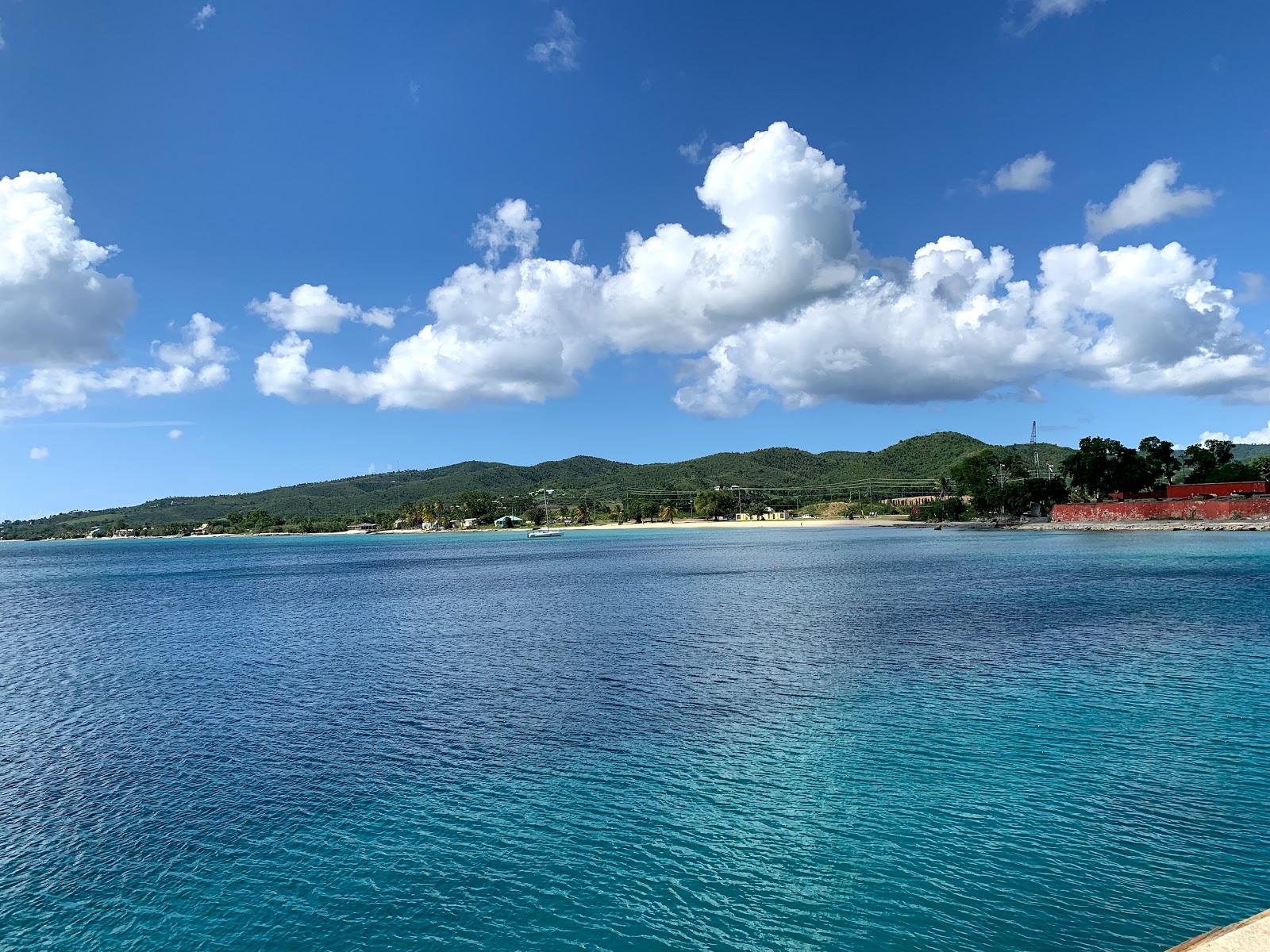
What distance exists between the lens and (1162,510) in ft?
491

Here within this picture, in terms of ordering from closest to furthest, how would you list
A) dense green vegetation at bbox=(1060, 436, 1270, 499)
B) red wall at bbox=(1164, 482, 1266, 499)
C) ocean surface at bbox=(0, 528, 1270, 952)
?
ocean surface at bbox=(0, 528, 1270, 952) → red wall at bbox=(1164, 482, 1266, 499) → dense green vegetation at bbox=(1060, 436, 1270, 499)

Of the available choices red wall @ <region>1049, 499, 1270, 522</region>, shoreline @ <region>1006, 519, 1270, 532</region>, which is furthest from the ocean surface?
red wall @ <region>1049, 499, 1270, 522</region>

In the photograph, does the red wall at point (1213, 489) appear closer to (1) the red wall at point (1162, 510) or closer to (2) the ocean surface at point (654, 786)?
(1) the red wall at point (1162, 510)

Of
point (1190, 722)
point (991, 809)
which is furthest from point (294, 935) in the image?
point (1190, 722)

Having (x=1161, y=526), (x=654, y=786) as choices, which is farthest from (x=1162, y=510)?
(x=654, y=786)

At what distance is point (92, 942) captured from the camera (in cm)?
1380

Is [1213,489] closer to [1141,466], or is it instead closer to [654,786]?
[1141,466]

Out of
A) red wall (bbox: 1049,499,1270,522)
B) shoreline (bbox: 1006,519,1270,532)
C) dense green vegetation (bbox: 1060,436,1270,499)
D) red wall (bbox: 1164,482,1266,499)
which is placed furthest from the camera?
dense green vegetation (bbox: 1060,436,1270,499)

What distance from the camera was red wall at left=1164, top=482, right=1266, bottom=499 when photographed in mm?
142375

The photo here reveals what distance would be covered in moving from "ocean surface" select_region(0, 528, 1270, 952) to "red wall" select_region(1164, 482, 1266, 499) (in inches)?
4763

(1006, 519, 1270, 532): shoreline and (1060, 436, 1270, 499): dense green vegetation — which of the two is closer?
(1006, 519, 1270, 532): shoreline

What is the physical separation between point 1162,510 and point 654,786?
166 meters

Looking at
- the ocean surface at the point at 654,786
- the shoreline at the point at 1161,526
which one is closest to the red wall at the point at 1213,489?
the shoreline at the point at 1161,526

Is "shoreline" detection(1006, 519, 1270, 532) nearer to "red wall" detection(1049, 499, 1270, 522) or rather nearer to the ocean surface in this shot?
"red wall" detection(1049, 499, 1270, 522)
